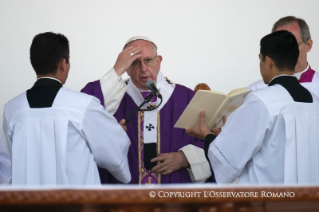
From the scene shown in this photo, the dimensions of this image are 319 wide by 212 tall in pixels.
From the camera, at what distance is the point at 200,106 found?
3.96 metres

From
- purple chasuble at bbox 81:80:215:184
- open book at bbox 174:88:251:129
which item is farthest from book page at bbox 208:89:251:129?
purple chasuble at bbox 81:80:215:184

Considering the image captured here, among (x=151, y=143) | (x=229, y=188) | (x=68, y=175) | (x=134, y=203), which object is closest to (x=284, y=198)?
(x=229, y=188)

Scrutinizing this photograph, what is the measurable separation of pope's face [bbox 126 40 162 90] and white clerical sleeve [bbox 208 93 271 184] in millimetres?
1269

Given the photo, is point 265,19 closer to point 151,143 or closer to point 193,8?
point 193,8

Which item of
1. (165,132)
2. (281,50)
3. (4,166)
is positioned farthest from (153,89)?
(4,166)

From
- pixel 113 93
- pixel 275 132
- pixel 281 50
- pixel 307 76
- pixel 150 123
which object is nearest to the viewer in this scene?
pixel 275 132

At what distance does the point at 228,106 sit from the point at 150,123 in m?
0.90

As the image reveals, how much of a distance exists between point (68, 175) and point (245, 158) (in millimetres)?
1268

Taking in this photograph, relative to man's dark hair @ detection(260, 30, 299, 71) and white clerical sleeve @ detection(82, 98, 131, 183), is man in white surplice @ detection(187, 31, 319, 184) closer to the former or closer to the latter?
man's dark hair @ detection(260, 30, 299, 71)

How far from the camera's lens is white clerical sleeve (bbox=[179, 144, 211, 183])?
4.35 m

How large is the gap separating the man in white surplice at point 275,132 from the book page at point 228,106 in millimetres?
348

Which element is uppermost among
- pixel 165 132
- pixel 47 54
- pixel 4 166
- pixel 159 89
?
pixel 47 54

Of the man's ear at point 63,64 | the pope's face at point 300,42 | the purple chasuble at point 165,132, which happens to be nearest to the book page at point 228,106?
the purple chasuble at point 165,132

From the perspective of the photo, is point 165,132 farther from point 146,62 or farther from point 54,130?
point 54,130
